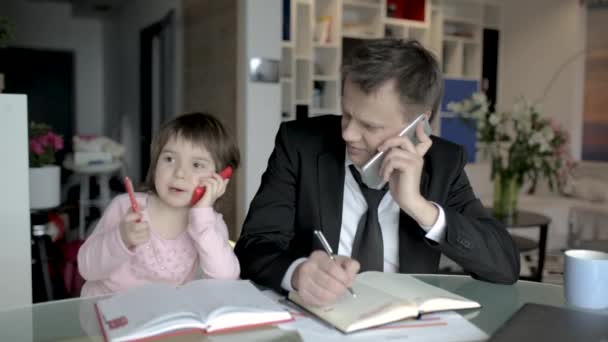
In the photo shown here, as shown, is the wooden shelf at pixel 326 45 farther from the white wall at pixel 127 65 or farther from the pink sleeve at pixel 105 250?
the pink sleeve at pixel 105 250

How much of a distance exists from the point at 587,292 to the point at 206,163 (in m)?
0.86

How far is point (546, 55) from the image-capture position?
20.8 ft

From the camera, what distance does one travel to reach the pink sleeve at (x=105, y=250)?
4.15 feet

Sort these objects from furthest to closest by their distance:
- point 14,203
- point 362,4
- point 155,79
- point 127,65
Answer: point 127,65 < point 155,79 < point 362,4 < point 14,203

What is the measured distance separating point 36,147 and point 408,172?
7.39 feet

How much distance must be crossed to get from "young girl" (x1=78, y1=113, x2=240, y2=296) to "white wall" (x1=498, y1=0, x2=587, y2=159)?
5.26 m

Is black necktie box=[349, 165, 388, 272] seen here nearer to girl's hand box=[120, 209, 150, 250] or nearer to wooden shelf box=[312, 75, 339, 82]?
girl's hand box=[120, 209, 150, 250]

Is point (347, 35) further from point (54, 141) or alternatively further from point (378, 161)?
point (378, 161)

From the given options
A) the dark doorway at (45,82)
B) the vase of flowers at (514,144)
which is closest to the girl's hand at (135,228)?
the vase of flowers at (514,144)

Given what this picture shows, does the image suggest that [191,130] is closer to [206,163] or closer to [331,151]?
[206,163]

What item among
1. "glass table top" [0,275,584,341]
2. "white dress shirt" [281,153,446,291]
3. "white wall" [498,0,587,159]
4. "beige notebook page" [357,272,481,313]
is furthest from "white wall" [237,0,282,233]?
"white wall" [498,0,587,159]

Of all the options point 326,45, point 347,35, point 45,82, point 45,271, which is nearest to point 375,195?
point 45,271

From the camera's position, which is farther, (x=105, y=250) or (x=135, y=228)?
(x=105, y=250)

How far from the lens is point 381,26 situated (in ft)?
19.3
